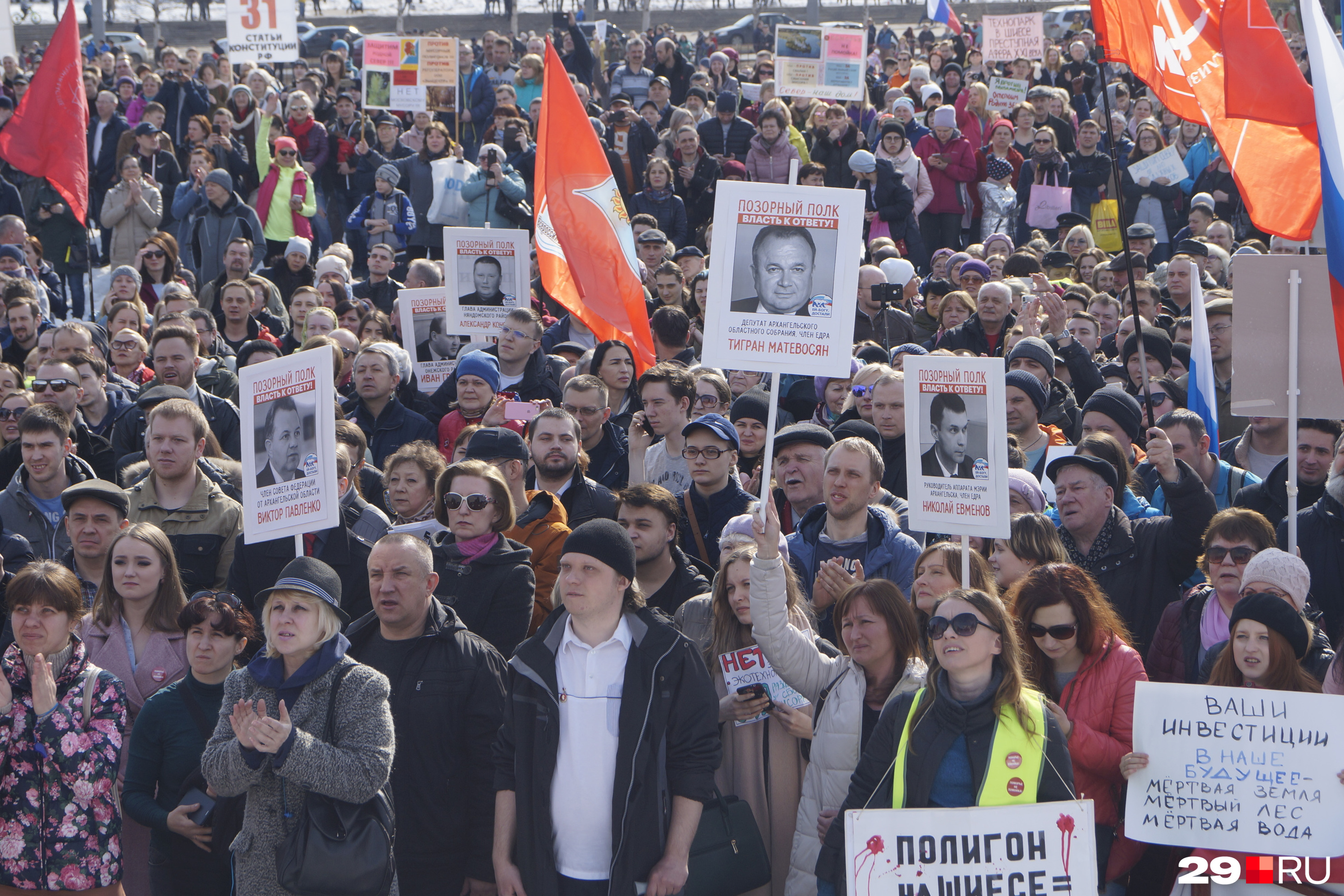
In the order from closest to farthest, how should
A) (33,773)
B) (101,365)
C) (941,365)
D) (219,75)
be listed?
(33,773) → (941,365) → (101,365) → (219,75)

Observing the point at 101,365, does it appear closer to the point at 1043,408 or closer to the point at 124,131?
the point at 1043,408

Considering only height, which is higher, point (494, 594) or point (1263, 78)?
point (1263, 78)

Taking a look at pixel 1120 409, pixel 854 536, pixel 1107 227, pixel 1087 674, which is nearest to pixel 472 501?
pixel 854 536

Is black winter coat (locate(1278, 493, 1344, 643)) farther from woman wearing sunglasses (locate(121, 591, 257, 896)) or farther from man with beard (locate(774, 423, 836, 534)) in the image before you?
woman wearing sunglasses (locate(121, 591, 257, 896))

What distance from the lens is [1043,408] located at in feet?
24.2

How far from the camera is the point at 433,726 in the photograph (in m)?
4.79

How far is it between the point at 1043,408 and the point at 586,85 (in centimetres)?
1416

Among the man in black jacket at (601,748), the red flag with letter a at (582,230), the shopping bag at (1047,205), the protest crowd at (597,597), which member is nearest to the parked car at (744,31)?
the shopping bag at (1047,205)

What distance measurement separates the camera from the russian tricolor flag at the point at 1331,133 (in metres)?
5.50

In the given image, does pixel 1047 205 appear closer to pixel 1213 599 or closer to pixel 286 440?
pixel 1213 599

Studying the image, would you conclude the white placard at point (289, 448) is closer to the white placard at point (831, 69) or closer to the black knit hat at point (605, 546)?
the black knit hat at point (605, 546)

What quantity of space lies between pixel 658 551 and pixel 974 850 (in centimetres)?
194

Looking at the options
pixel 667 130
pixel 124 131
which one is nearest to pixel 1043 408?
pixel 667 130

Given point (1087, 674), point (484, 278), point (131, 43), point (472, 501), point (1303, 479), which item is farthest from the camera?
point (131, 43)
